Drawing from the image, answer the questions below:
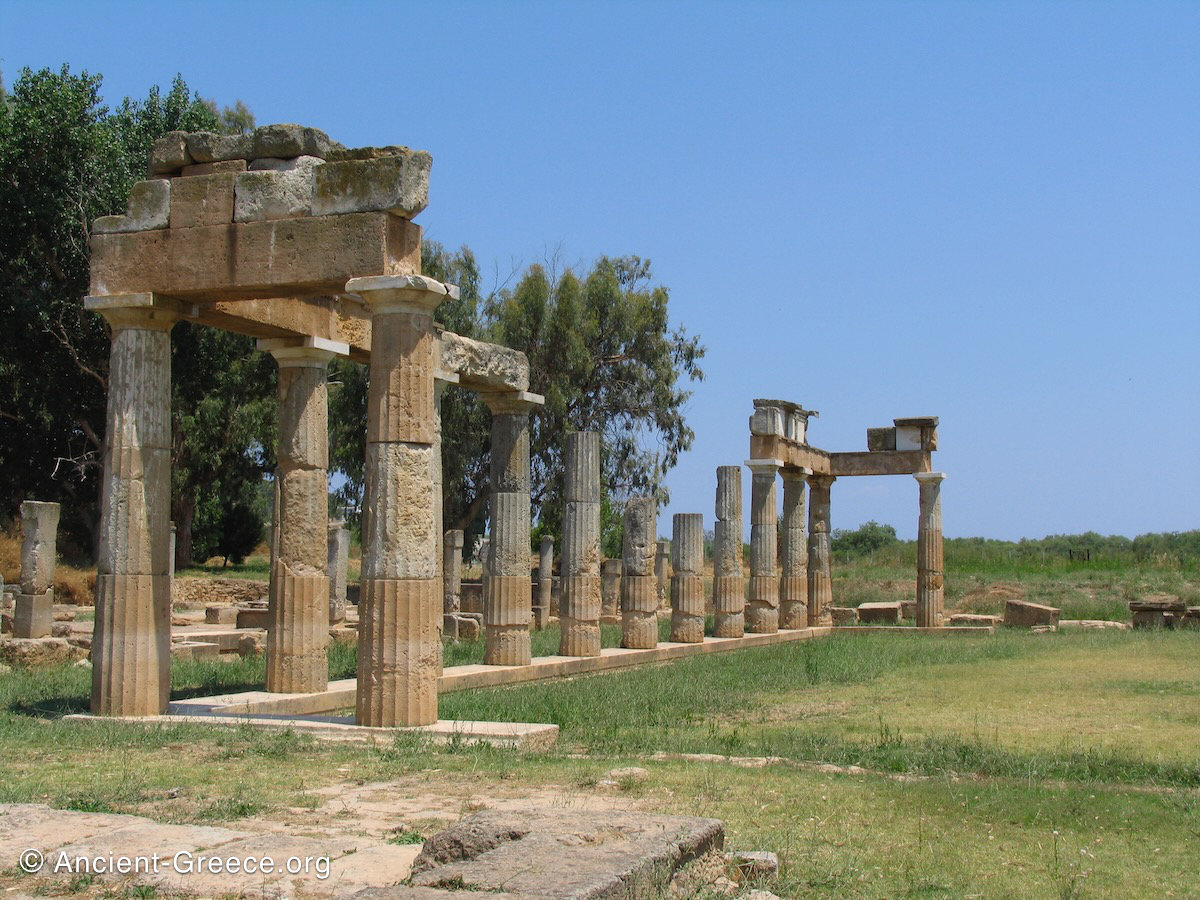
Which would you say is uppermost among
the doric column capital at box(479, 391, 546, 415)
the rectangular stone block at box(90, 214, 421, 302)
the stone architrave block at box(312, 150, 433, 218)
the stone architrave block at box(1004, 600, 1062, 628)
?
the stone architrave block at box(312, 150, 433, 218)

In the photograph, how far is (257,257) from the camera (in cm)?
1176

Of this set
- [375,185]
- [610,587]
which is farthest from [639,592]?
[375,185]

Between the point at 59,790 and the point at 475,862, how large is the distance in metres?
3.54

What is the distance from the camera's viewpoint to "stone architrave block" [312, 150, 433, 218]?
11188 millimetres

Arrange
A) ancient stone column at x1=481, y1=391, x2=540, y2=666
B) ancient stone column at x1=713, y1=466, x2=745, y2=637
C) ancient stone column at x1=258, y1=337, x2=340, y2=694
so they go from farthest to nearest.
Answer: ancient stone column at x1=713, y1=466, x2=745, y2=637
ancient stone column at x1=481, y1=391, x2=540, y2=666
ancient stone column at x1=258, y1=337, x2=340, y2=694

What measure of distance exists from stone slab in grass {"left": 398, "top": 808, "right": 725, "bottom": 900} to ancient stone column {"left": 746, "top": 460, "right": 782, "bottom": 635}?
22102mm

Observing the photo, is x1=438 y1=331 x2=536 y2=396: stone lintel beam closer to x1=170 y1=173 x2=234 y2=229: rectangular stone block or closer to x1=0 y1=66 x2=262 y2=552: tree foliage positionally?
x1=170 y1=173 x2=234 y2=229: rectangular stone block

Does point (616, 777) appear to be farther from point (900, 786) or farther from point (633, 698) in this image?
point (633, 698)

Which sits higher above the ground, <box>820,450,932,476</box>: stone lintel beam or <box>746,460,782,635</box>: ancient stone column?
<box>820,450,932,476</box>: stone lintel beam

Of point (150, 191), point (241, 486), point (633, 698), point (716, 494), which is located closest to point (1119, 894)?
point (633, 698)

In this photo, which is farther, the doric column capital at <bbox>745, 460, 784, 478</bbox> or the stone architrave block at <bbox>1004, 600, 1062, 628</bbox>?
the stone architrave block at <bbox>1004, 600, 1062, 628</bbox>

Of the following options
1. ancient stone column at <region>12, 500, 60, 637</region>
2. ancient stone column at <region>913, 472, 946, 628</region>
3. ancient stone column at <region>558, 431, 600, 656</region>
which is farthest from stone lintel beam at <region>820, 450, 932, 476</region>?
ancient stone column at <region>12, 500, 60, 637</region>

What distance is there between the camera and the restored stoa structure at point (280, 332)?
1119cm

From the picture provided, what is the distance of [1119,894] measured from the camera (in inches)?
253
